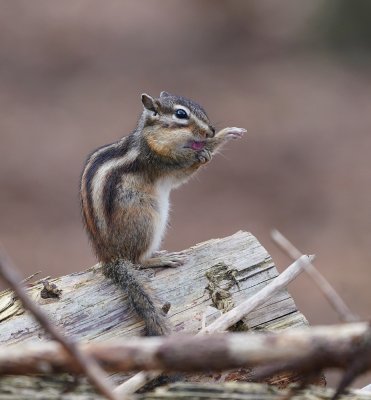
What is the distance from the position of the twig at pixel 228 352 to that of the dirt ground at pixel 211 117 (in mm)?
7309

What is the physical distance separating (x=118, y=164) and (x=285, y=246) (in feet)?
9.03

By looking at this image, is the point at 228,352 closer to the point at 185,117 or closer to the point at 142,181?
the point at 142,181

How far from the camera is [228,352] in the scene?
180cm

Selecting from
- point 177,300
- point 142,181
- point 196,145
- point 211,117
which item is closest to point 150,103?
point 196,145

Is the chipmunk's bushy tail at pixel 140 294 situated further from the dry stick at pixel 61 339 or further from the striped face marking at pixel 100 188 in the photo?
the dry stick at pixel 61 339

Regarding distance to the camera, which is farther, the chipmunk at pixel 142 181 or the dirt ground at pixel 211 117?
the dirt ground at pixel 211 117

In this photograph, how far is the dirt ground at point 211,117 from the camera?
33.6 ft

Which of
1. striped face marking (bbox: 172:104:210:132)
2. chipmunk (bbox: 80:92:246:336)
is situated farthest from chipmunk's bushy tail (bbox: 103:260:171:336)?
striped face marking (bbox: 172:104:210:132)

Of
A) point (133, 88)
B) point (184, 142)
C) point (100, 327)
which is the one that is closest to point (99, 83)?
point (133, 88)

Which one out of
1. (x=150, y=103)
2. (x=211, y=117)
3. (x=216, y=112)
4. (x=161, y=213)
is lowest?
(x=161, y=213)

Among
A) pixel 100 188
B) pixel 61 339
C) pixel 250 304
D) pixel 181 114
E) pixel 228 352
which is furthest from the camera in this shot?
pixel 181 114

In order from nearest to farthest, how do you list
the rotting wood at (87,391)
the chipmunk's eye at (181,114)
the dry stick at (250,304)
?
the rotting wood at (87,391) < the dry stick at (250,304) < the chipmunk's eye at (181,114)

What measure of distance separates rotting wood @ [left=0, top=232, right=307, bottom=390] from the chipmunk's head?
869 millimetres

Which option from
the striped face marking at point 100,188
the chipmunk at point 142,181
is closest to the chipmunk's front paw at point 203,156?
the chipmunk at point 142,181
